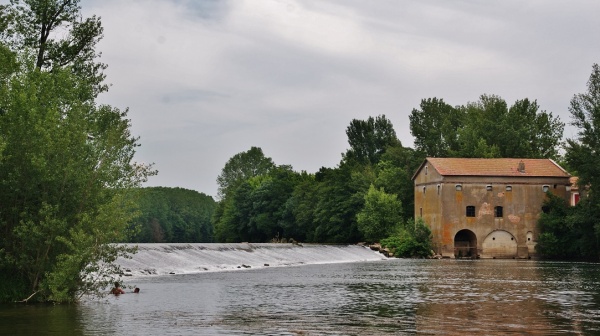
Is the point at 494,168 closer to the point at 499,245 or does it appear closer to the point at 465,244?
the point at 499,245

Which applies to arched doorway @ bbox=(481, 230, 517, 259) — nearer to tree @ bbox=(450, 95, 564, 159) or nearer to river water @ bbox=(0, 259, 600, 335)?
tree @ bbox=(450, 95, 564, 159)

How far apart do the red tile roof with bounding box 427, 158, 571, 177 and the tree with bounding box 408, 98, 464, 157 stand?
571 inches

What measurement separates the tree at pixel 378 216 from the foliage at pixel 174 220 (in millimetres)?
46063

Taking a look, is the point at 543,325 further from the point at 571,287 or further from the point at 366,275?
the point at 366,275

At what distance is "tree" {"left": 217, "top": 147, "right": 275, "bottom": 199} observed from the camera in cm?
12588

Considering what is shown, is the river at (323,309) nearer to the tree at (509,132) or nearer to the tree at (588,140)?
the tree at (588,140)

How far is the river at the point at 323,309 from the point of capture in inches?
704

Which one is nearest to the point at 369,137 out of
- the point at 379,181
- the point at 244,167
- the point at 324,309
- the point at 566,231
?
the point at 379,181

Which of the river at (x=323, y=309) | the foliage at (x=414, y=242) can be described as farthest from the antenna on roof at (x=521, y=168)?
the river at (x=323, y=309)

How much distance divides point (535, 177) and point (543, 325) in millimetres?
49124

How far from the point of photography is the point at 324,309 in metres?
22.4

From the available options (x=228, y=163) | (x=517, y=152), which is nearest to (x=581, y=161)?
(x=517, y=152)

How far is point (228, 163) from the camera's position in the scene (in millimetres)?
127688

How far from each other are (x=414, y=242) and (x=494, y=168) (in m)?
9.04
